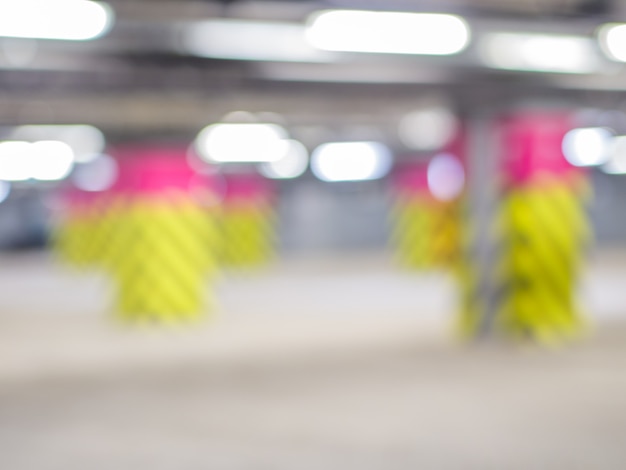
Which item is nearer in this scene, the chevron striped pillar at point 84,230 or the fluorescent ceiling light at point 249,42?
the fluorescent ceiling light at point 249,42

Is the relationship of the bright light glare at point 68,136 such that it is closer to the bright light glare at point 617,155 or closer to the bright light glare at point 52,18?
the bright light glare at point 52,18

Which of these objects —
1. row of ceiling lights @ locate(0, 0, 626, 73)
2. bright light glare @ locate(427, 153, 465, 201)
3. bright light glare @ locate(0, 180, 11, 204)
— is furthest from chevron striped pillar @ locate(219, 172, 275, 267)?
row of ceiling lights @ locate(0, 0, 626, 73)

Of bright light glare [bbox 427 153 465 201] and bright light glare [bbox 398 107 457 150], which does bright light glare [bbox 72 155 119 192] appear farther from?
bright light glare [bbox 427 153 465 201]

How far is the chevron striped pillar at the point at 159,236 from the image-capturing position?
524 inches

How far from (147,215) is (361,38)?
647 cm

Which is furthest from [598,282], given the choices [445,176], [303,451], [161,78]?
[303,451]

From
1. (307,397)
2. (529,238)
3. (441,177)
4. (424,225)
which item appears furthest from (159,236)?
(441,177)

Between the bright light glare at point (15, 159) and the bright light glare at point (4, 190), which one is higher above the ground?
the bright light glare at point (4, 190)

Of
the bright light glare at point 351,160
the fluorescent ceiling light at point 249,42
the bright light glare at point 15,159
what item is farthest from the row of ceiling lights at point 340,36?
the bright light glare at point 351,160

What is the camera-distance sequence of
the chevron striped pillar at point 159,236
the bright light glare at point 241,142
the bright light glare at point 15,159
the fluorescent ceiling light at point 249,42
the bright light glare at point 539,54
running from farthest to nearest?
1. the bright light glare at point 15,159
2. the bright light glare at point 241,142
3. the chevron striped pillar at point 159,236
4. the bright light glare at point 539,54
5. the fluorescent ceiling light at point 249,42

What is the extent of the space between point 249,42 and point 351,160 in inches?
809

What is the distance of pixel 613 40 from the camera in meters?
8.66

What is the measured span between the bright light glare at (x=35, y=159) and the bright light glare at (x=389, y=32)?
42.2ft

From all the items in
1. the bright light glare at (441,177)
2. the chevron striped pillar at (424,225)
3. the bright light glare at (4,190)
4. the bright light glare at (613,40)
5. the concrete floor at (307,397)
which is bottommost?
the concrete floor at (307,397)
